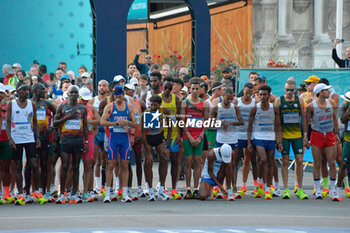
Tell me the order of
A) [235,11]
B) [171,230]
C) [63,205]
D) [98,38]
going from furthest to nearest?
[235,11] → [98,38] → [63,205] → [171,230]

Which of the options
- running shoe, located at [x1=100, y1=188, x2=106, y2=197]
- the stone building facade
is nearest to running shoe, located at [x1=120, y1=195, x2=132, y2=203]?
running shoe, located at [x1=100, y1=188, x2=106, y2=197]

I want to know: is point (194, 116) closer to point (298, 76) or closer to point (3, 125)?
point (3, 125)

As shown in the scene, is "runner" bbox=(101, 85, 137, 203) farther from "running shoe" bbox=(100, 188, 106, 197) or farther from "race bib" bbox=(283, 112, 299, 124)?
"race bib" bbox=(283, 112, 299, 124)

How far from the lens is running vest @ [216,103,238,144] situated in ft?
45.6

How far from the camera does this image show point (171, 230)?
33.5 ft

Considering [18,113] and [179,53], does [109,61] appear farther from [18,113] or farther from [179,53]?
[179,53]

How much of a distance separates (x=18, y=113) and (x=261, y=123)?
4287 mm

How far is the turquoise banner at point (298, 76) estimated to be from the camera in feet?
56.0

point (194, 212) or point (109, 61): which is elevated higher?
point (109, 61)

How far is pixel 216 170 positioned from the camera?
13.6 metres

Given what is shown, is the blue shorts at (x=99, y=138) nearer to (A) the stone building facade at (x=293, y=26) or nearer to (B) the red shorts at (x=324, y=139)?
(B) the red shorts at (x=324, y=139)

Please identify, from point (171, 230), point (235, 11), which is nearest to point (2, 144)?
point (171, 230)

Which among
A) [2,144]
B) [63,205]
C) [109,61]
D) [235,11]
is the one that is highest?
[235,11]

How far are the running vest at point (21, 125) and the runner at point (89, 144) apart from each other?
0.94m
